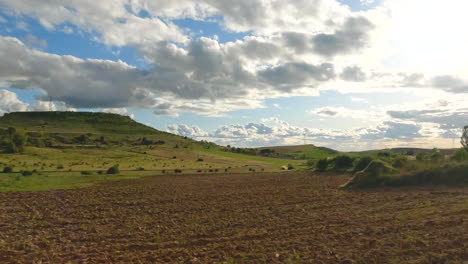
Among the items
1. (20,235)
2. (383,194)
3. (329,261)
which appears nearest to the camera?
(329,261)

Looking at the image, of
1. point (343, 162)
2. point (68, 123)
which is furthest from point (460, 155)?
point (68, 123)

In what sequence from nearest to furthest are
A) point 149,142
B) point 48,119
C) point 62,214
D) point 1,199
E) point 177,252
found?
1. point 177,252
2. point 62,214
3. point 1,199
4. point 149,142
5. point 48,119

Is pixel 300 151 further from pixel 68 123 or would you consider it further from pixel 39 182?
pixel 39 182

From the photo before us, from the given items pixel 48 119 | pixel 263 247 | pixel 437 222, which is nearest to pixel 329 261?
pixel 263 247

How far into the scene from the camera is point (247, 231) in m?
15.9

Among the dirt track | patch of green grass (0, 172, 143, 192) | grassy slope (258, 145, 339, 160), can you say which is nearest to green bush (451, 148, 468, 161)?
the dirt track

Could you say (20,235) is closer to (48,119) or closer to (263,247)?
(263,247)

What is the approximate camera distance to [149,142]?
144125mm

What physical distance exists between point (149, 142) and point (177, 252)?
135882 mm

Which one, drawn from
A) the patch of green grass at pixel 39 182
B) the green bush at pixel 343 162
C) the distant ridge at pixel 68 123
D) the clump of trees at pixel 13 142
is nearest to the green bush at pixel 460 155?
the green bush at pixel 343 162

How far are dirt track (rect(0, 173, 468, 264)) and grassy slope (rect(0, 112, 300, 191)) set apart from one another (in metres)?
21.2

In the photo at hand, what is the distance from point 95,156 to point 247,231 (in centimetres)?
8585

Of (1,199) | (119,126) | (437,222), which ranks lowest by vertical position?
(1,199)

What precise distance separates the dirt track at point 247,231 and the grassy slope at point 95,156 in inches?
835
